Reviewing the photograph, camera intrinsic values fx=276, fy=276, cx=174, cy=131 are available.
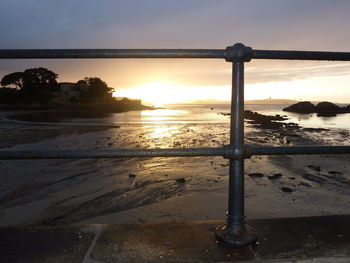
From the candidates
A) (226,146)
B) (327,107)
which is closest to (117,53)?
(226,146)

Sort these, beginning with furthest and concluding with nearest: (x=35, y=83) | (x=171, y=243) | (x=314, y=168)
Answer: (x=35, y=83) → (x=314, y=168) → (x=171, y=243)

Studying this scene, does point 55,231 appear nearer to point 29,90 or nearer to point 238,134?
point 238,134

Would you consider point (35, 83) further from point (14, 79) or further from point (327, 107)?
point (327, 107)

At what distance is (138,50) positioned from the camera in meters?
1.39

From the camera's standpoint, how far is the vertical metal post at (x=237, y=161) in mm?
1342

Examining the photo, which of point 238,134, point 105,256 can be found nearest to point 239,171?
point 238,134

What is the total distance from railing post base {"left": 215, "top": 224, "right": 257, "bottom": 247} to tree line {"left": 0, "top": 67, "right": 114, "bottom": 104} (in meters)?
62.5

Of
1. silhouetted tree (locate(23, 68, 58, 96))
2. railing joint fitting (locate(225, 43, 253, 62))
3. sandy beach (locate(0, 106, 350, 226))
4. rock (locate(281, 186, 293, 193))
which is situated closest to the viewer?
railing joint fitting (locate(225, 43, 253, 62))

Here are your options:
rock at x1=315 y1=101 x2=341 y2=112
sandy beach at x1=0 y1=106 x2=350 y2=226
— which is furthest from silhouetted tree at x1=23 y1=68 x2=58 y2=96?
sandy beach at x1=0 y1=106 x2=350 y2=226

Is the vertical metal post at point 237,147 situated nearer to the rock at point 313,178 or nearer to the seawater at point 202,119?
the rock at point 313,178

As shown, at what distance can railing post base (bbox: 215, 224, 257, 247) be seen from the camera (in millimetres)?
1313

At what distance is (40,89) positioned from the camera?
206 ft

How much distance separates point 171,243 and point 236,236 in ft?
1.04

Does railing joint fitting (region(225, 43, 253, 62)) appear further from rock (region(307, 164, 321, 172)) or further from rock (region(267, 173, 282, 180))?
rock (region(307, 164, 321, 172))
